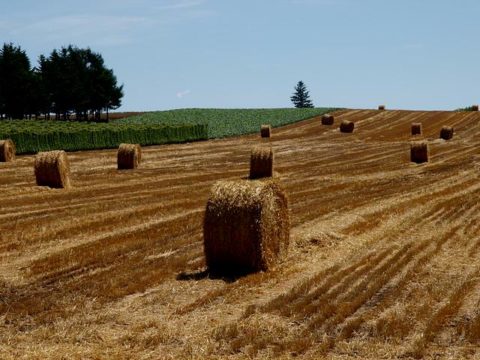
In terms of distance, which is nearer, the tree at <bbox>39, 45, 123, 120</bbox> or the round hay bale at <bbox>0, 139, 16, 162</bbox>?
the round hay bale at <bbox>0, 139, 16, 162</bbox>

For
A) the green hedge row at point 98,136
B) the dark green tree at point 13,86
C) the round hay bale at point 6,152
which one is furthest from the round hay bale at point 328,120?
the dark green tree at point 13,86

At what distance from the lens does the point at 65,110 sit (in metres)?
101

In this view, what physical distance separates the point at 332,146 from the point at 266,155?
71.1 ft

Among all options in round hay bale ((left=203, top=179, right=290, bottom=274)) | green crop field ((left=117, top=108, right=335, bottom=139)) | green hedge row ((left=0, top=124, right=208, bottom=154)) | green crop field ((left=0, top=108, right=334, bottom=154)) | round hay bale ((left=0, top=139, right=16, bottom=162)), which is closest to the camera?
round hay bale ((left=203, top=179, right=290, bottom=274))

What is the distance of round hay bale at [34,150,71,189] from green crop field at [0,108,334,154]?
21.2m

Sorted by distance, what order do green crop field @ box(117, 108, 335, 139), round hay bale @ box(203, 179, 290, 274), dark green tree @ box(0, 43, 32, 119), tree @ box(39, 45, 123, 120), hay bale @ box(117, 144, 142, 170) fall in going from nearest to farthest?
round hay bale @ box(203, 179, 290, 274) < hay bale @ box(117, 144, 142, 170) < green crop field @ box(117, 108, 335, 139) < dark green tree @ box(0, 43, 32, 119) < tree @ box(39, 45, 123, 120)

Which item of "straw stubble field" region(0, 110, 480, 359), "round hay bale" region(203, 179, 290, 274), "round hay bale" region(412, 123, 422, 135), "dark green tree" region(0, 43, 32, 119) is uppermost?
"dark green tree" region(0, 43, 32, 119)

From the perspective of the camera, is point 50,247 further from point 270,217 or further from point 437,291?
point 437,291

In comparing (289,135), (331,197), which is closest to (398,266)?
(331,197)

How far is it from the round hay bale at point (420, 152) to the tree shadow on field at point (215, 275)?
2460 centimetres

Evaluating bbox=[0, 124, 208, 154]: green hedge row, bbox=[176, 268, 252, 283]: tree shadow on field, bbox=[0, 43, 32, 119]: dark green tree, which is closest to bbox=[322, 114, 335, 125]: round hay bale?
bbox=[0, 124, 208, 154]: green hedge row

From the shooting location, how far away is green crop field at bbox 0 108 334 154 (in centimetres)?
4912

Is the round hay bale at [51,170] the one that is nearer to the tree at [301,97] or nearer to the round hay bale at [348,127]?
the round hay bale at [348,127]

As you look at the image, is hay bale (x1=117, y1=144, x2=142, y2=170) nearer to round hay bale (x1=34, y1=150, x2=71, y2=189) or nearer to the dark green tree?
round hay bale (x1=34, y1=150, x2=71, y2=189)
